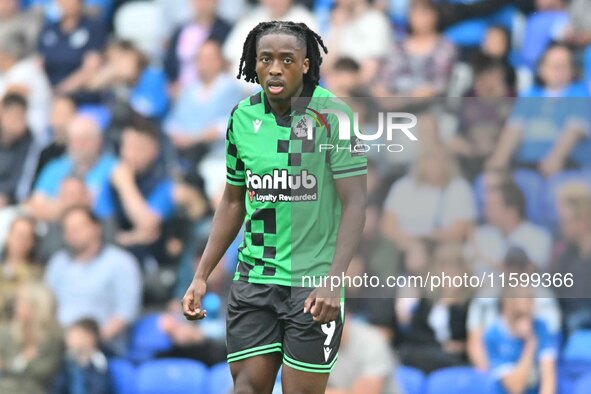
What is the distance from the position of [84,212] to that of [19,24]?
6.80 ft

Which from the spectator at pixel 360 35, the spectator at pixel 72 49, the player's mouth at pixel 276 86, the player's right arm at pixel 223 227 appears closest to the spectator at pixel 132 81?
the spectator at pixel 72 49

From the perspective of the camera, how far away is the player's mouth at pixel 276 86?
5.10 meters

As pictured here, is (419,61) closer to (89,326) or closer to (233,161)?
(89,326)

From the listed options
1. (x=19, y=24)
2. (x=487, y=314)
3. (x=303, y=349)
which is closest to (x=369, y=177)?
(x=487, y=314)

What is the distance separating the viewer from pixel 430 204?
7570 millimetres

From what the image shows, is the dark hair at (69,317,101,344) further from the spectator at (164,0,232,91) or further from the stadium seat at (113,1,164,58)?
the stadium seat at (113,1,164,58)

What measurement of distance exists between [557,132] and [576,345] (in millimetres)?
1527

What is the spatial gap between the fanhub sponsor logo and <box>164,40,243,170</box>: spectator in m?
4.21

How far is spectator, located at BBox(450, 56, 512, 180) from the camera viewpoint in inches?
309

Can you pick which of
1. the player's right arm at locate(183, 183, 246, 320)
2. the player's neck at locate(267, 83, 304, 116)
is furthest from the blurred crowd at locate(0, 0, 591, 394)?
the player's neck at locate(267, 83, 304, 116)

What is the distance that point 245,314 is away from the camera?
5.25m

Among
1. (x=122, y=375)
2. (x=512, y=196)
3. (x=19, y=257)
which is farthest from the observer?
(x=19, y=257)

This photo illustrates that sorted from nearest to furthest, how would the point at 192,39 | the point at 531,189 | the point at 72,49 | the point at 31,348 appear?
1. the point at 531,189
2. the point at 31,348
3. the point at 192,39
4. the point at 72,49

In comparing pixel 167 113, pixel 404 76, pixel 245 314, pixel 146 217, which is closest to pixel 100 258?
pixel 146 217
